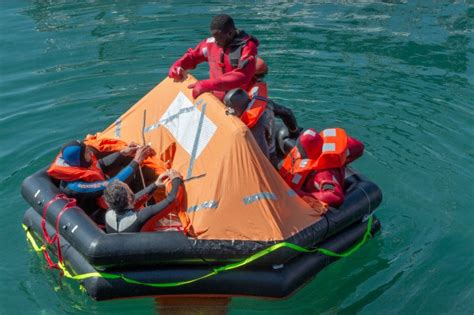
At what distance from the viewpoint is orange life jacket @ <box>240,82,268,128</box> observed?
6.45m

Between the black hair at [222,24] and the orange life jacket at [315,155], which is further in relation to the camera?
the black hair at [222,24]

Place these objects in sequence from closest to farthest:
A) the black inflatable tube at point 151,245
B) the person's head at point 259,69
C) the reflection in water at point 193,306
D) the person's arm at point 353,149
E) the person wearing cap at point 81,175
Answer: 1. the black inflatable tube at point 151,245
2. the reflection in water at point 193,306
3. the person wearing cap at point 81,175
4. the person's arm at point 353,149
5. the person's head at point 259,69

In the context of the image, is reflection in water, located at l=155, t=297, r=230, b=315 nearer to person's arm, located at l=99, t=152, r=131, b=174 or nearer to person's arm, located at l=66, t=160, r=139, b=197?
person's arm, located at l=66, t=160, r=139, b=197

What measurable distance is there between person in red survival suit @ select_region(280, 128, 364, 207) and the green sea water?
81 cm

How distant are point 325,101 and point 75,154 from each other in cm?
468

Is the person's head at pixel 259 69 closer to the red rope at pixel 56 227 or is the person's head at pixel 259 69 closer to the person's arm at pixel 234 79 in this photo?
the person's arm at pixel 234 79

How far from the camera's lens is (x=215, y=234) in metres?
5.75

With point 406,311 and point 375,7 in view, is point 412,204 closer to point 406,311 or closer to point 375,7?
point 406,311

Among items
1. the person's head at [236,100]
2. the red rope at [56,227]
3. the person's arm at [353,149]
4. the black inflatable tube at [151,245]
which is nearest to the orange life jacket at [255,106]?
the person's head at [236,100]

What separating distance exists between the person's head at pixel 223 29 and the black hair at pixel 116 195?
6.40 feet

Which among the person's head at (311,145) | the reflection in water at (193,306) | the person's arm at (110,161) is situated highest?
the person's head at (311,145)

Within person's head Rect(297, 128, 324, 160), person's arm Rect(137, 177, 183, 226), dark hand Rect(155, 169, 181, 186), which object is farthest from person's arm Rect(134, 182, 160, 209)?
person's head Rect(297, 128, 324, 160)

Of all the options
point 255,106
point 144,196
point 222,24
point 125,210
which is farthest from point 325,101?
point 125,210

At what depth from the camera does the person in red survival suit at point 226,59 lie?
6543 millimetres
